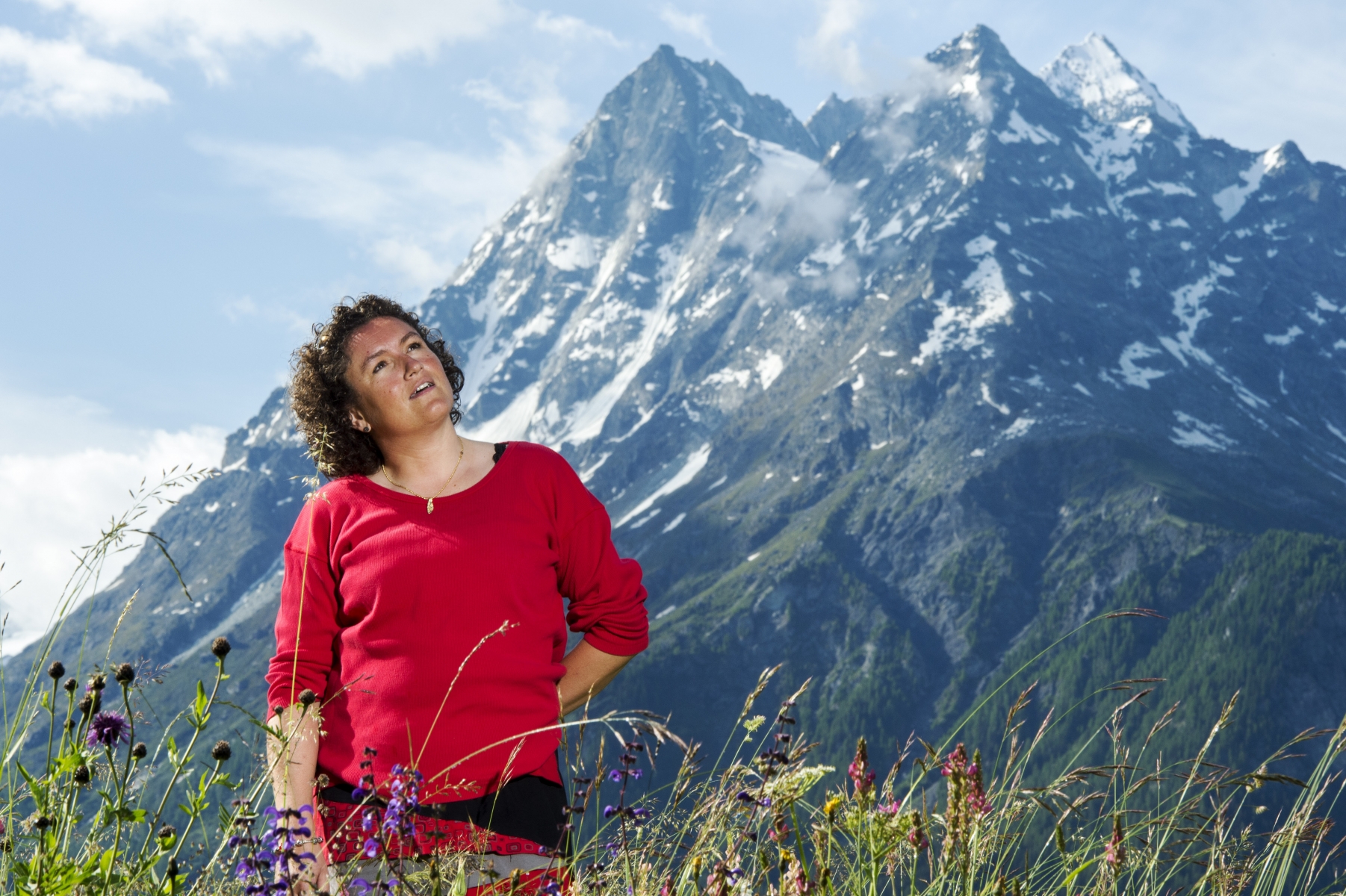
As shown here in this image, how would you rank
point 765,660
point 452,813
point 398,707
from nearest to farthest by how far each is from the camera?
point 452,813, point 398,707, point 765,660

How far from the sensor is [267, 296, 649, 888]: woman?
3.14m

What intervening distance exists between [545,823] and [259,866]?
117 cm

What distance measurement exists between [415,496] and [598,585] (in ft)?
2.45

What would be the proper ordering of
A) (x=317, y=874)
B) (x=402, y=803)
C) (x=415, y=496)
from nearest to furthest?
(x=402, y=803), (x=317, y=874), (x=415, y=496)

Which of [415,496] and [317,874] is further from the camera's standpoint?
[415,496]

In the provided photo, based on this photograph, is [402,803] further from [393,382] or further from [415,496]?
[393,382]

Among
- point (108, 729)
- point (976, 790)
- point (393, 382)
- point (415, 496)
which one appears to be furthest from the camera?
point (393, 382)

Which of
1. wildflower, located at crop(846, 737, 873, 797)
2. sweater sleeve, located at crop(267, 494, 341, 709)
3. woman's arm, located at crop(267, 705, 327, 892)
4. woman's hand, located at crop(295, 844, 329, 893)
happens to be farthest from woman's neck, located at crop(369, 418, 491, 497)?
wildflower, located at crop(846, 737, 873, 797)

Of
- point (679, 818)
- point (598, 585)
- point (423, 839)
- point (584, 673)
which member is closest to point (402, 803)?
point (423, 839)

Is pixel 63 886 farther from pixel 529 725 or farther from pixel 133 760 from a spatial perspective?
pixel 529 725

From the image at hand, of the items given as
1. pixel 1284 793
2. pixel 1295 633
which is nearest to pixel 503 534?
pixel 1284 793

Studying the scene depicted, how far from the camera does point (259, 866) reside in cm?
211

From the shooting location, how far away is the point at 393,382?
3.79m

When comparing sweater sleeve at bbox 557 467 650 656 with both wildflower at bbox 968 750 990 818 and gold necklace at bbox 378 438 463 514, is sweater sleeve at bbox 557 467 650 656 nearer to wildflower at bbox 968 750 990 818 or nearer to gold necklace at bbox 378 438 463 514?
gold necklace at bbox 378 438 463 514
